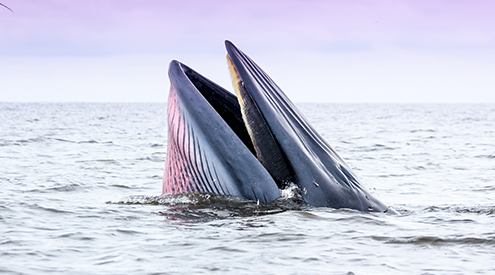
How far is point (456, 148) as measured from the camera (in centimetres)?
2003

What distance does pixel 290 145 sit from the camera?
17.3 feet

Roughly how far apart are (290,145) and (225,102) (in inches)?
46.9

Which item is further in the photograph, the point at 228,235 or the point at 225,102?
the point at 225,102

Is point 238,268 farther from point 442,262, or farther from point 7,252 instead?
point 7,252

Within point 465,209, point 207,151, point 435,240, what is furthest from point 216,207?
point 465,209

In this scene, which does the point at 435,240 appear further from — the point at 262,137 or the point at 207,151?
the point at 207,151

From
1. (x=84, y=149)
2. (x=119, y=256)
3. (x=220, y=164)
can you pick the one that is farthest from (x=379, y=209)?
(x=84, y=149)

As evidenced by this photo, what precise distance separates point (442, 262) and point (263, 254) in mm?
1435

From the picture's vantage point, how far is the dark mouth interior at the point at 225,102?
6.13 m

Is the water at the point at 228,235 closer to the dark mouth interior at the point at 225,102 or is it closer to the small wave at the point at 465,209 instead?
the small wave at the point at 465,209

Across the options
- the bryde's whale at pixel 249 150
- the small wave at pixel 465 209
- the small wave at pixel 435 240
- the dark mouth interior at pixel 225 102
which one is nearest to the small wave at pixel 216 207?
the bryde's whale at pixel 249 150

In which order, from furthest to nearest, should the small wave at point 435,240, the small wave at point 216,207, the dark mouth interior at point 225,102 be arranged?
the dark mouth interior at point 225,102 → the small wave at point 216,207 → the small wave at point 435,240

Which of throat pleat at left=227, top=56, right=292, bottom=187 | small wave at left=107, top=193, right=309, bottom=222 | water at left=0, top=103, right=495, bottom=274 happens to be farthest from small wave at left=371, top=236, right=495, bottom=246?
throat pleat at left=227, top=56, right=292, bottom=187

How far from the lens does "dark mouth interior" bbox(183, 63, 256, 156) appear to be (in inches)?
241
